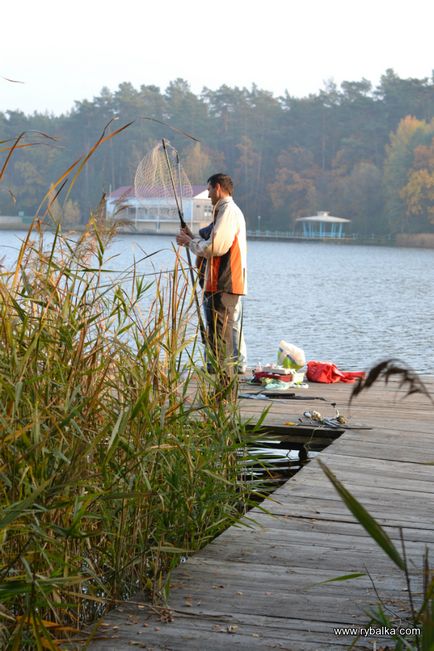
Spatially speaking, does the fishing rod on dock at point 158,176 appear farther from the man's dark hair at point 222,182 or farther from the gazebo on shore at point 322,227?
the gazebo on shore at point 322,227

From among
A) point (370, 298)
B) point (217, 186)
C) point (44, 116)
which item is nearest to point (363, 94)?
point (44, 116)

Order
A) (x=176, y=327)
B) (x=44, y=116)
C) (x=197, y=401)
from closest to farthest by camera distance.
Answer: (x=176, y=327) < (x=197, y=401) < (x=44, y=116)

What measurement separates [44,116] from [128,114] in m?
9.81

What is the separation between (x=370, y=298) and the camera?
112ft

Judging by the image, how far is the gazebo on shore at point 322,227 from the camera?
89812 mm

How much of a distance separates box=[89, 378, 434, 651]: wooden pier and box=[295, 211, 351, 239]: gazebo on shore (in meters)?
85.3

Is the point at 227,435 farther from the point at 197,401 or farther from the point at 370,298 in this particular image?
the point at 370,298

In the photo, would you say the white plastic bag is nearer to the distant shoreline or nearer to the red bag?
the red bag

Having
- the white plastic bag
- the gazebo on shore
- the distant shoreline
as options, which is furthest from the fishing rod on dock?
the gazebo on shore

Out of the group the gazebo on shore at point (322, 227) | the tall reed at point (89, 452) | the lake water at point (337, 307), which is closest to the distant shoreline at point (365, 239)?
the gazebo on shore at point (322, 227)

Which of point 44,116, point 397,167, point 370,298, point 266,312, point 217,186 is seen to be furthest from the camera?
point 44,116

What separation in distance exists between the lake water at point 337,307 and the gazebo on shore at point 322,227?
99.7 ft

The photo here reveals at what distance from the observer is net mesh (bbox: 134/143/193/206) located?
531 cm

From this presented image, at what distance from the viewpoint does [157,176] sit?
5.80 m
